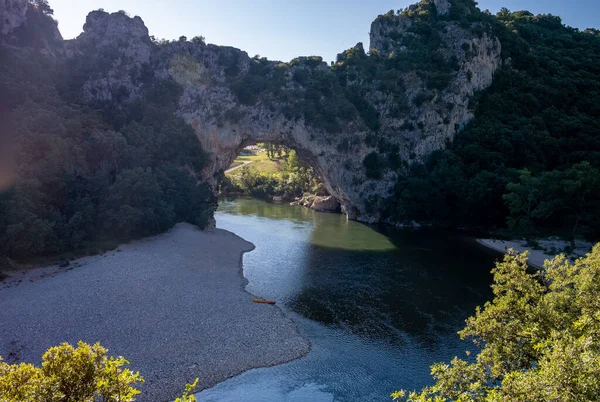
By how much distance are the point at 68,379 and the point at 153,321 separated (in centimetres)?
1871

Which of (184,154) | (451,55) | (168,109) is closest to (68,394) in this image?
(184,154)

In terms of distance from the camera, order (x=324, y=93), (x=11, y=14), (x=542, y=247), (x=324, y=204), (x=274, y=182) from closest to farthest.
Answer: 1. (x=542, y=247)
2. (x=11, y=14)
3. (x=324, y=93)
4. (x=324, y=204)
5. (x=274, y=182)

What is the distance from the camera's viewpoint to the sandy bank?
46.1 meters

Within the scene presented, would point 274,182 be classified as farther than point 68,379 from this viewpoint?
Yes

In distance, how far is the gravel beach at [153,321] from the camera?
21781mm

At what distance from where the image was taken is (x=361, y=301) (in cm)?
3350

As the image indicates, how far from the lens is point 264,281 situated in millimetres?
38312

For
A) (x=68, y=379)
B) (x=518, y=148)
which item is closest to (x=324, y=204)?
(x=518, y=148)

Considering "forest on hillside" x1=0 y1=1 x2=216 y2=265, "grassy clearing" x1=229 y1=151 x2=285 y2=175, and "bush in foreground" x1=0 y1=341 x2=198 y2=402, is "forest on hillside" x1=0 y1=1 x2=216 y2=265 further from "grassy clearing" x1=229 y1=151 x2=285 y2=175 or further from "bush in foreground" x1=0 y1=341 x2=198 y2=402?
"grassy clearing" x1=229 y1=151 x2=285 y2=175

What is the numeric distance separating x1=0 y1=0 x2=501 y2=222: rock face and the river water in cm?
1514

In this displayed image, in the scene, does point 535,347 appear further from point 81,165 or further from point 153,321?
point 81,165

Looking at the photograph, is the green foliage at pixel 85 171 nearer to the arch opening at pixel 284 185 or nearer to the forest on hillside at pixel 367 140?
the forest on hillside at pixel 367 140

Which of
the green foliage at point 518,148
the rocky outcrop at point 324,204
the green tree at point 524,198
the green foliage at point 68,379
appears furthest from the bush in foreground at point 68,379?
the rocky outcrop at point 324,204

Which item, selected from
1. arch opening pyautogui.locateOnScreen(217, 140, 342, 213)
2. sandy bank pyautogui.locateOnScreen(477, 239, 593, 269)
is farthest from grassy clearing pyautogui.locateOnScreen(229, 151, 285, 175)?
sandy bank pyautogui.locateOnScreen(477, 239, 593, 269)
